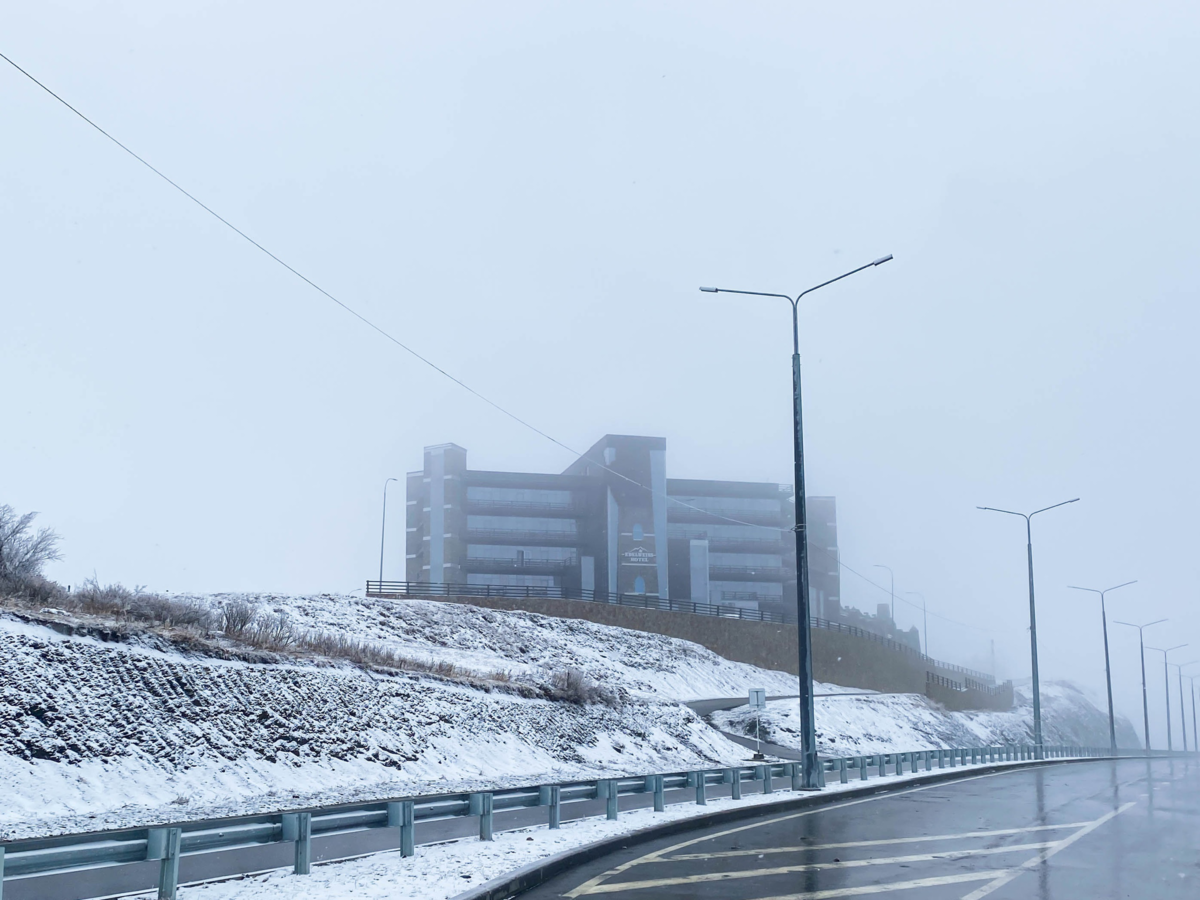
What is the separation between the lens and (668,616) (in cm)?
6631

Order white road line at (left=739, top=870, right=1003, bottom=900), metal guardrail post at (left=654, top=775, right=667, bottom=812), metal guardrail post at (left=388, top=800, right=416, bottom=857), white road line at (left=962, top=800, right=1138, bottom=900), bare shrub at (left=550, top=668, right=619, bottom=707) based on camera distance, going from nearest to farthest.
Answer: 1. white road line at (left=739, top=870, right=1003, bottom=900)
2. white road line at (left=962, top=800, right=1138, bottom=900)
3. metal guardrail post at (left=388, top=800, right=416, bottom=857)
4. metal guardrail post at (left=654, top=775, right=667, bottom=812)
5. bare shrub at (left=550, top=668, right=619, bottom=707)

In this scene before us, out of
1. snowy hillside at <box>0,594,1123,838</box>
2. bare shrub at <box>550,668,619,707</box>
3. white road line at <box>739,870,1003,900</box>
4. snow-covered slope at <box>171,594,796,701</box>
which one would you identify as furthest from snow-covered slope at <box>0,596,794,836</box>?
white road line at <box>739,870,1003,900</box>

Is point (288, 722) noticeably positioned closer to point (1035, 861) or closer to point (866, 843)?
point (866, 843)

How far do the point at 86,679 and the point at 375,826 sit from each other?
12782 millimetres

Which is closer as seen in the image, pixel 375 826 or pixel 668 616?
pixel 375 826

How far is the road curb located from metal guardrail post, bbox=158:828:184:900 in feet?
7.68

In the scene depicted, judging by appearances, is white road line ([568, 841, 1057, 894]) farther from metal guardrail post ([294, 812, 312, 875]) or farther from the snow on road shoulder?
metal guardrail post ([294, 812, 312, 875])

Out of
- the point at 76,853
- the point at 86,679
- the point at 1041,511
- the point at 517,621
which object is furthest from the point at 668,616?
the point at 76,853

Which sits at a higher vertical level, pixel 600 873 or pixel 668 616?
pixel 668 616

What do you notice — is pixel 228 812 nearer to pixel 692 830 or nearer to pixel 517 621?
pixel 692 830

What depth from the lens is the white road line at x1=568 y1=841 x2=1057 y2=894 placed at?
36.7 feet

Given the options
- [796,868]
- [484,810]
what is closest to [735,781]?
[484,810]

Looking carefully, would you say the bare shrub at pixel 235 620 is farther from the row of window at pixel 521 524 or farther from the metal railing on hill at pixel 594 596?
the row of window at pixel 521 524

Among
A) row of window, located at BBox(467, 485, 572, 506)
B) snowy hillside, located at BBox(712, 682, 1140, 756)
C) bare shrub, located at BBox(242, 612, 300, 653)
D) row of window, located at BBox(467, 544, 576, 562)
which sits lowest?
snowy hillside, located at BBox(712, 682, 1140, 756)
